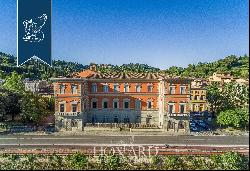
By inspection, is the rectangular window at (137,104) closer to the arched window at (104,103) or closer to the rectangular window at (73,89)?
the arched window at (104,103)

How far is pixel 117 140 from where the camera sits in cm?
3309

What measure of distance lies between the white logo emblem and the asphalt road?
33.0 ft

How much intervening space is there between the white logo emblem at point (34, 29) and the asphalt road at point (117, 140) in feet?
33.0

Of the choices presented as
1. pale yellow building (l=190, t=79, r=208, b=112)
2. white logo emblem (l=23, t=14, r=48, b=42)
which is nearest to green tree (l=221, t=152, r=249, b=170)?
white logo emblem (l=23, t=14, r=48, b=42)

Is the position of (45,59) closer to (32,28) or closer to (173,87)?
(32,28)

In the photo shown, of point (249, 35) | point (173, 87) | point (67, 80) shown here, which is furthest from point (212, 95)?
point (249, 35)

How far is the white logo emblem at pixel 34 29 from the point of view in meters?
24.3

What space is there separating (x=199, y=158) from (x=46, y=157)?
10798 millimetres

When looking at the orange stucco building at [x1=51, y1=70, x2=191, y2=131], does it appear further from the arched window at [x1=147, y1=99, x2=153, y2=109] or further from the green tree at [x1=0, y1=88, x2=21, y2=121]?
the green tree at [x1=0, y1=88, x2=21, y2=121]

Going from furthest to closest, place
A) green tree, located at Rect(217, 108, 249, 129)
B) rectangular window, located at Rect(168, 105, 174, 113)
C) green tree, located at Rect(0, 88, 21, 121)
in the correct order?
green tree, located at Rect(0, 88, 21, 121)
rectangular window, located at Rect(168, 105, 174, 113)
green tree, located at Rect(217, 108, 249, 129)

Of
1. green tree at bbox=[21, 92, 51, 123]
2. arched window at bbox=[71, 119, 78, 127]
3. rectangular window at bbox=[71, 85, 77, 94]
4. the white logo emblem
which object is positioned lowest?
arched window at bbox=[71, 119, 78, 127]

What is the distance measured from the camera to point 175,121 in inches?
1487

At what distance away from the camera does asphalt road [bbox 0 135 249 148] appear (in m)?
31.5

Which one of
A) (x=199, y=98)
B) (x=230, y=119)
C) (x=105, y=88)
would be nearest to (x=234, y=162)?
(x=230, y=119)
